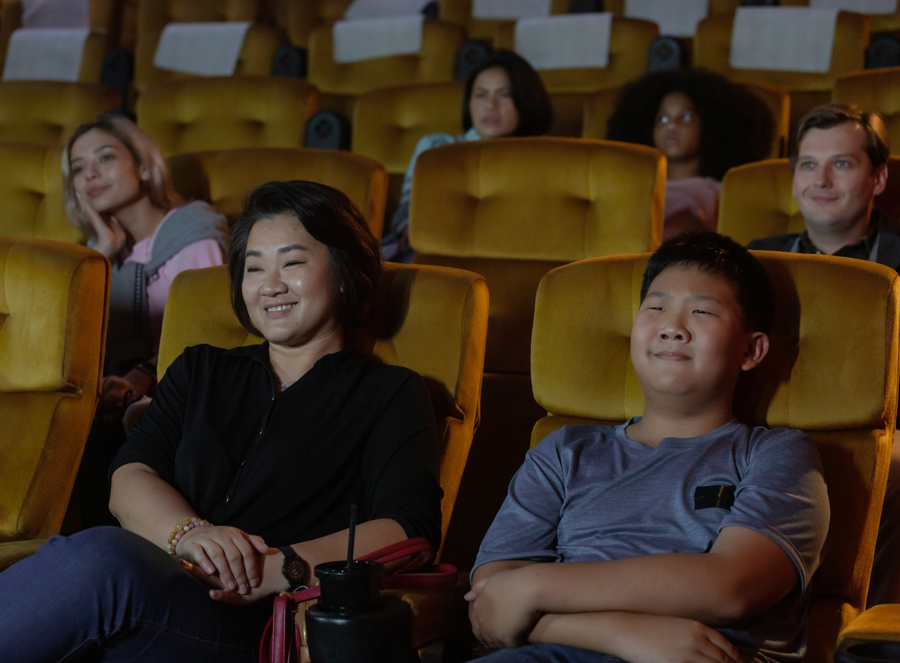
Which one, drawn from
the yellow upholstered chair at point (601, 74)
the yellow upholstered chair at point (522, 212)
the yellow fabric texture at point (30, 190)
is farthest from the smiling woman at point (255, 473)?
the yellow upholstered chair at point (601, 74)

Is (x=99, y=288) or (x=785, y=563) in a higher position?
(x=99, y=288)

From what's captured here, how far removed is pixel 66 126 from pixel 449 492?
277 cm

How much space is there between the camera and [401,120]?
3.46 meters

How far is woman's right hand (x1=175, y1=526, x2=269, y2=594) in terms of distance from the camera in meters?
1.24

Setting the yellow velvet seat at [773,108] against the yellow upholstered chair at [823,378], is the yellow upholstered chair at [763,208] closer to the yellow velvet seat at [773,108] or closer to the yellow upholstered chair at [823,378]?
the yellow velvet seat at [773,108]

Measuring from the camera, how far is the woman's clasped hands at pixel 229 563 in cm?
124

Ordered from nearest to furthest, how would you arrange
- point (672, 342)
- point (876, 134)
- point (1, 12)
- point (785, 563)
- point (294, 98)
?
point (785, 563) < point (672, 342) < point (876, 134) < point (294, 98) < point (1, 12)

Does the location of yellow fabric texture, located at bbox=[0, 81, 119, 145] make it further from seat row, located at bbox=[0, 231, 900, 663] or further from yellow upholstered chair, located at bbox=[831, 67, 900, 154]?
yellow upholstered chair, located at bbox=[831, 67, 900, 154]

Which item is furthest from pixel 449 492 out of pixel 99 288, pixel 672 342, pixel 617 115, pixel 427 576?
pixel 617 115

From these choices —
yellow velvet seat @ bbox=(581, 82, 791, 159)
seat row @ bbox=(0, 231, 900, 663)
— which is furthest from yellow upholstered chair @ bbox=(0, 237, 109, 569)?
yellow velvet seat @ bbox=(581, 82, 791, 159)

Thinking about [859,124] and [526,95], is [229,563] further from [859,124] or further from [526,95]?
[526,95]

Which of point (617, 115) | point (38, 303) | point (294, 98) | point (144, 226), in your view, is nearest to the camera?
point (38, 303)

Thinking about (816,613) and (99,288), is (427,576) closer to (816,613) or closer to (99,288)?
(816,613)

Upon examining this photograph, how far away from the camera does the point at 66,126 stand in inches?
146
